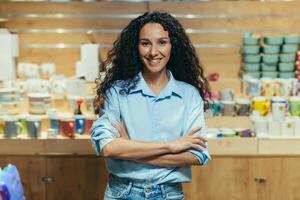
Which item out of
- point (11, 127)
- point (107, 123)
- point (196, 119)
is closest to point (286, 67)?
point (11, 127)

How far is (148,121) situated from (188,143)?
0.62 feet

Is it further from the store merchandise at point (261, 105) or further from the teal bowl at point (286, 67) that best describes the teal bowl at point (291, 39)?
the store merchandise at point (261, 105)

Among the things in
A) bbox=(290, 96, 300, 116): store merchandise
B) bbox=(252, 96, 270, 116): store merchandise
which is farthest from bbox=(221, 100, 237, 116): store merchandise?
bbox=(290, 96, 300, 116): store merchandise

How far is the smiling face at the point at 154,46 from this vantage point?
96.7 inches

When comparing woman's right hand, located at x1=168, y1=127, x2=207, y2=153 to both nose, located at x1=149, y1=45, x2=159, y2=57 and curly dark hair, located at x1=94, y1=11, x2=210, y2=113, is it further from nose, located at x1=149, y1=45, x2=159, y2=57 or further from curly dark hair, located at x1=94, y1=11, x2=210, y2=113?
nose, located at x1=149, y1=45, x2=159, y2=57

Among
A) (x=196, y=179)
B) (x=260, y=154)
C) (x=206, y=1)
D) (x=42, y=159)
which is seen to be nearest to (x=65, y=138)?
(x=42, y=159)

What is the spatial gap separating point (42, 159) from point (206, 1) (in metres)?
2.29

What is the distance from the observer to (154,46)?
2449mm

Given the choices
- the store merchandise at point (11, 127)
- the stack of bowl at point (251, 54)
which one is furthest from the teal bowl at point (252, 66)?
the store merchandise at point (11, 127)

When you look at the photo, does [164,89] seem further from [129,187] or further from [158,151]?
[129,187]

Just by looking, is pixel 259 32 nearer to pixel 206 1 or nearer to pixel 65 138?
pixel 206 1

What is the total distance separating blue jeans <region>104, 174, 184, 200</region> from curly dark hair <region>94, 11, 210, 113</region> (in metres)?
0.38

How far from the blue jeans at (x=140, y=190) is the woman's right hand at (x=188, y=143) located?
158 mm

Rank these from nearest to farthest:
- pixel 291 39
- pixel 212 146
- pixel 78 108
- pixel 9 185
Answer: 1. pixel 9 185
2. pixel 212 146
3. pixel 78 108
4. pixel 291 39
